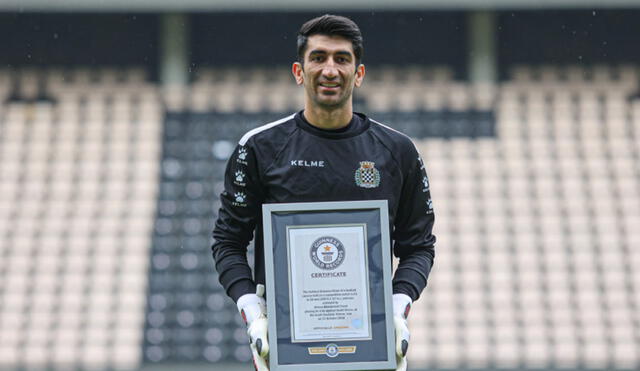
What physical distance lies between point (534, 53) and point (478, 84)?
1.91 ft

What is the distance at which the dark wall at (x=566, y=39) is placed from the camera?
7.45m

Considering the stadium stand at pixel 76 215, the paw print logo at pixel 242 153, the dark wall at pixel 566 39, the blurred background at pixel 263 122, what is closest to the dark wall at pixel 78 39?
the blurred background at pixel 263 122

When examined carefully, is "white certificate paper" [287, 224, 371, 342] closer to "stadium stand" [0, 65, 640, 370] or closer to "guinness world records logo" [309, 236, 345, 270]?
"guinness world records logo" [309, 236, 345, 270]

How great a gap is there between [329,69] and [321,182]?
21 cm

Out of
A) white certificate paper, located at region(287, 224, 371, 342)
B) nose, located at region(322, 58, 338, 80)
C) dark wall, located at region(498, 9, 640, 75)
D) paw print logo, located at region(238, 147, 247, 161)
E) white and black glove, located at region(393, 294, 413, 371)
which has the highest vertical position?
dark wall, located at region(498, 9, 640, 75)

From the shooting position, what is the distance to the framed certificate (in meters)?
1.50

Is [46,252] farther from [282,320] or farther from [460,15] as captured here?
[282,320]

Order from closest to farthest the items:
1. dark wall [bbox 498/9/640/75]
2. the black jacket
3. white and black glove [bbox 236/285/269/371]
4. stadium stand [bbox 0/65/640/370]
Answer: white and black glove [bbox 236/285/269/371] < the black jacket < stadium stand [bbox 0/65/640/370] < dark wall [bbox 498/9/640/75]

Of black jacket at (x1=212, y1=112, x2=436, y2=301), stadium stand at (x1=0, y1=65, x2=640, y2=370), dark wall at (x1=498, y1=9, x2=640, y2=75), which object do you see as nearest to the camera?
black jacket at (x1=212, y1=112, x2=436, y2=301)

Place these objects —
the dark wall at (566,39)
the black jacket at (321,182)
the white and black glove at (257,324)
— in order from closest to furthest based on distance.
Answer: the white and black glove at (257,324), the black jacket at (321,182), the dark wall at (566,39)

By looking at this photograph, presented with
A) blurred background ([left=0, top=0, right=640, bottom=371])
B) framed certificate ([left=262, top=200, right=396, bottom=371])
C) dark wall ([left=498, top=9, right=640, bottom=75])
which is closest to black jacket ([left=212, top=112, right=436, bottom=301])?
framed certificate ([left=262, top=200, right=396, bottom=371])

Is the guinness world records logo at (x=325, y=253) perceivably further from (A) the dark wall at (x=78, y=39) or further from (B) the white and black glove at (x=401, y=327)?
(A) the dark wall at (x=78, y=39)

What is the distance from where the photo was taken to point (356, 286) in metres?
1.52

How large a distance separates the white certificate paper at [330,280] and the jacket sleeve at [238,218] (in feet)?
0.55
